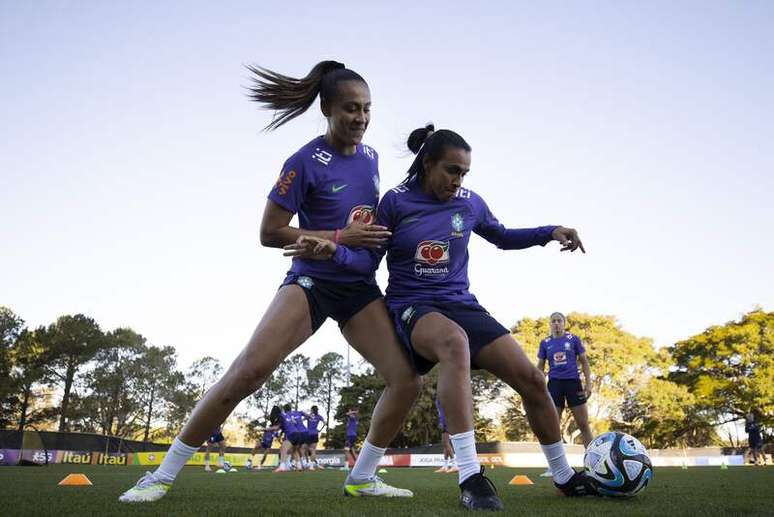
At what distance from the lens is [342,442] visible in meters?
44.2

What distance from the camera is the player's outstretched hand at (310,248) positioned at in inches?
138

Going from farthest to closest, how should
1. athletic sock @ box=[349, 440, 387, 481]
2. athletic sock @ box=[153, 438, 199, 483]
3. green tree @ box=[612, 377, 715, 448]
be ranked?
green tree @ box=[612, 377, 715, 448] < athletic sock @ box=[349, 440, 387, 481] < athletic sock @ box=[153, 438, 199, 483]

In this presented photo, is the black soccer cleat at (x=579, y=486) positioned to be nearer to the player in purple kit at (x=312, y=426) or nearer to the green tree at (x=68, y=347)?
the player in purple kit at (x=312, y=426)

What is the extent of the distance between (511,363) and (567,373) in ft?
24.8

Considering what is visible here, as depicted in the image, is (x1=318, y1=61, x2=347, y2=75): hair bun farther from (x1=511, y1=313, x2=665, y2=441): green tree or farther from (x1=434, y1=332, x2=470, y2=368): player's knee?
(x1=511, y1=313, x2=665, y2=441): green tree

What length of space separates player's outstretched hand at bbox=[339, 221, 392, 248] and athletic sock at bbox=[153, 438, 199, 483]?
1.57 meters

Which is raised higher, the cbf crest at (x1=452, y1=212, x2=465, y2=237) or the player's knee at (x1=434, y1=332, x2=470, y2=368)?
the cbf crest at (x1=452, y1=212, x2=465, y2=237)

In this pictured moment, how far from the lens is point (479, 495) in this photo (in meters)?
3.26

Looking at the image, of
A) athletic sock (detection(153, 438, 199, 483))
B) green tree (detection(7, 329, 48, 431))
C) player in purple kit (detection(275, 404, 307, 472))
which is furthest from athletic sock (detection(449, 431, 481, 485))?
green tree (detection(7, 329, 48, 431))

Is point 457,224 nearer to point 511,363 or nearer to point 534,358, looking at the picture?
point 511,363

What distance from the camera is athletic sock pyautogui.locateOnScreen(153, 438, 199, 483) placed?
3652 millimetres

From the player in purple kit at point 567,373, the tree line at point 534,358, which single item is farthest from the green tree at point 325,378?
the player in purple kit at point 567,373

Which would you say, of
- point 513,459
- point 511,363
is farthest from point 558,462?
point 513,459

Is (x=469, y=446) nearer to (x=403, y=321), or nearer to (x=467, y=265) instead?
(x=403, y=321)
